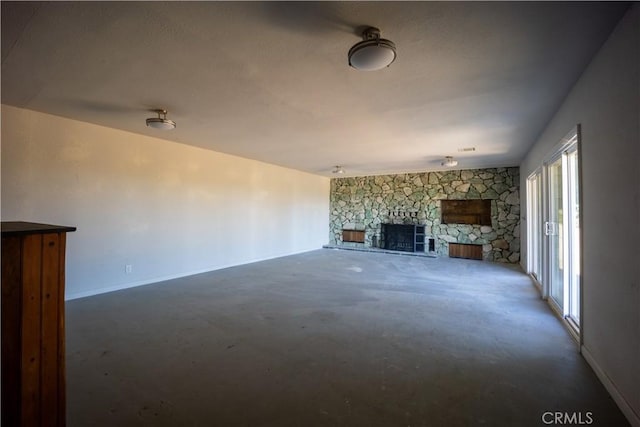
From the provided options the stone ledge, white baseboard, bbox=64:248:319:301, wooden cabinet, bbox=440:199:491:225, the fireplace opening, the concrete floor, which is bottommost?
the concrete floor

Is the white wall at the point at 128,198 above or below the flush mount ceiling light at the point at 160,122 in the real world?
below

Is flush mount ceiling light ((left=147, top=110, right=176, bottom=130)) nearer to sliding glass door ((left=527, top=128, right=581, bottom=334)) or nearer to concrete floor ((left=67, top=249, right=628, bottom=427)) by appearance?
concrete floor ((left=67, top=249, right=628, bottom=427))

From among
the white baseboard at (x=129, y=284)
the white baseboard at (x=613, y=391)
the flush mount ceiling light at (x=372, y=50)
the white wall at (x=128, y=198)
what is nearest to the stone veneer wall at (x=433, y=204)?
the white wall at (x=128, y=198)

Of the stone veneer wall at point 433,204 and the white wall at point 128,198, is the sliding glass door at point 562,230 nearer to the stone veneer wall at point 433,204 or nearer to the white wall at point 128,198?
the stone veneer wall at point 433,204

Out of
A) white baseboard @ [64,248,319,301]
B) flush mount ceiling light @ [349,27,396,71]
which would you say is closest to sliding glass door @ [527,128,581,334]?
flush mount ceiling light @ [349,27,396,71]

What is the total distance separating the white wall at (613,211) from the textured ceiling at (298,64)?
248 mm

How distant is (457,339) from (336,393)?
1.44 m

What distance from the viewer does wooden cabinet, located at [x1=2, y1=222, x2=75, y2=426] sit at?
3.99 ft

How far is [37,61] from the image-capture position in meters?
2.29

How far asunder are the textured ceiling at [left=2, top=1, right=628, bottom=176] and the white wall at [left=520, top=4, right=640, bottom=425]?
9.8 inches

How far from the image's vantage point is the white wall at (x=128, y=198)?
3502 mm

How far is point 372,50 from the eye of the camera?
184 centimetres

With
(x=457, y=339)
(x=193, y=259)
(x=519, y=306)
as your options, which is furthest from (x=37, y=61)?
(x=519, y=306)

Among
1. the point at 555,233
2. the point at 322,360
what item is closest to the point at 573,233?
the point at 555,233
